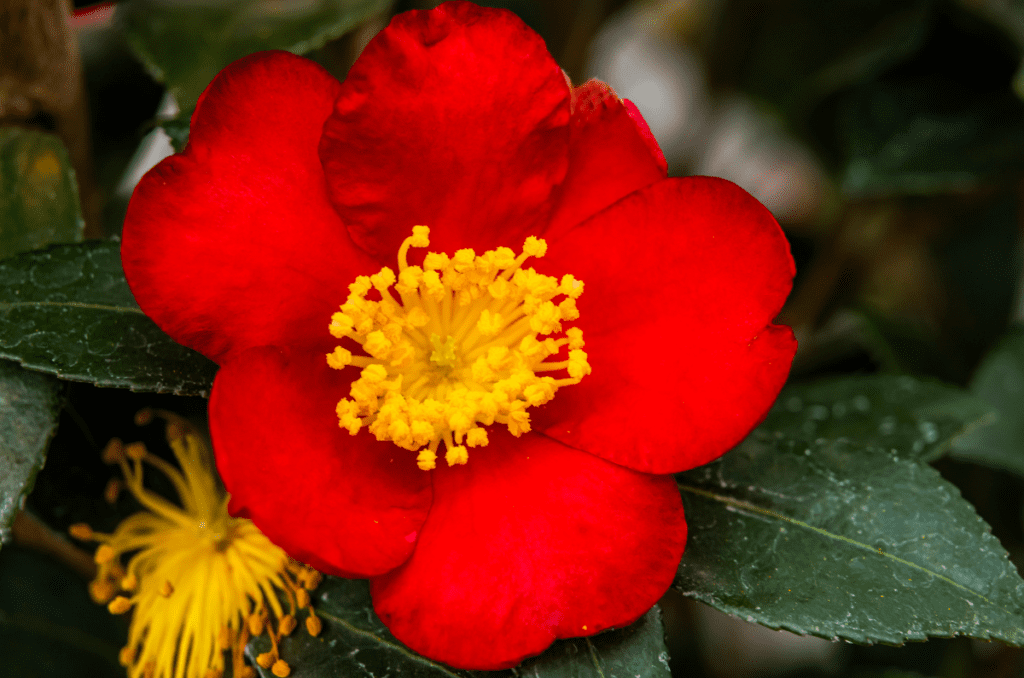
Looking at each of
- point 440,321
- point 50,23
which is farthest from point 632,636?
point 50,23

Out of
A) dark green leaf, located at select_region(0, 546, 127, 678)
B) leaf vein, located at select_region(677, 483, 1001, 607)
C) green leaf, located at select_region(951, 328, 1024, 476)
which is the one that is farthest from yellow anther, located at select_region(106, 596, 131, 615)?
green leaf, located at select_region(951, 328, 1024, 476)

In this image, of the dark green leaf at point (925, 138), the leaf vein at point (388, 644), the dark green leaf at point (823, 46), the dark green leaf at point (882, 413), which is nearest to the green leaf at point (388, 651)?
the leaf vein at point (388, 644)

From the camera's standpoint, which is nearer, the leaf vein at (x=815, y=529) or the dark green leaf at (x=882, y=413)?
the leaf vein at (x=815, y=529)

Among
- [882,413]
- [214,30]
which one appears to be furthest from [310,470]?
[882,413]

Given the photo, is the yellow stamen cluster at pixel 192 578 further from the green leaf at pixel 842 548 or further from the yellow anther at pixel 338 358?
the green leaf at pixel 842 548

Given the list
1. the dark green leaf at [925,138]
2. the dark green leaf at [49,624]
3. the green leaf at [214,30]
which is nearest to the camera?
the green leaf at [214,30]

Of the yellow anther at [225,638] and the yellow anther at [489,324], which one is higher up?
the yellow anther at [489,324]

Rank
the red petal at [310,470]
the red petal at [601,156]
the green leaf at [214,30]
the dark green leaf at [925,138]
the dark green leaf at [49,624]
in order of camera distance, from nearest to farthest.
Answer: the red petal at [310,470] → the red petal at [601,156] → the green leaf at [214,30] → the dark green leaf at [49,624] → the dark green leaf at [925,138]
